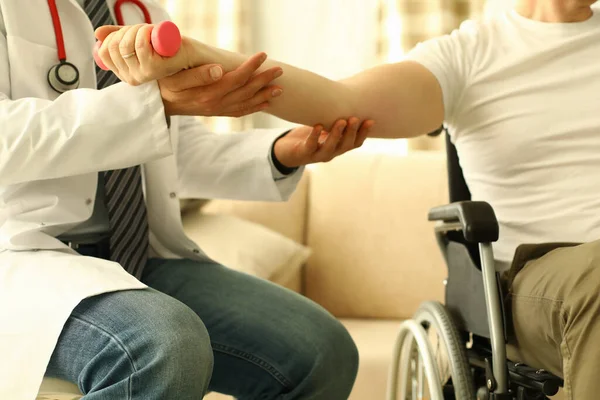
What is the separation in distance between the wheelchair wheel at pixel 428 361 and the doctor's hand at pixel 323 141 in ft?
1.09

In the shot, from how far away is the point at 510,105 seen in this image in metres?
1.43

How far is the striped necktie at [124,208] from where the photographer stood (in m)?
1.32

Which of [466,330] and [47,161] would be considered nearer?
[47,161]

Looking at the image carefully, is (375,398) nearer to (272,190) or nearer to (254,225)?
(254,225)

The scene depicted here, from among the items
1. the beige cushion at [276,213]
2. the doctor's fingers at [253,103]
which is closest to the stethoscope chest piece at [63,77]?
the doctor's fingers at [253,103]

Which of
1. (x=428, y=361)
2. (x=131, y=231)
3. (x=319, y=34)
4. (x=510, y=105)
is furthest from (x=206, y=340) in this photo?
(x=319, y=34)

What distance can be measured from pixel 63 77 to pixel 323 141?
470mm

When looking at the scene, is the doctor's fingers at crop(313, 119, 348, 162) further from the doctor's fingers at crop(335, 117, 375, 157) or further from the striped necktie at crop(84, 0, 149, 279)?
the striped necktie at crop(84, 0, 149, 279)

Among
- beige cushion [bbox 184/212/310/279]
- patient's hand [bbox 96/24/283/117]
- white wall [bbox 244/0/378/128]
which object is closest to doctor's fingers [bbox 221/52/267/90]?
patient's hand [bbox 96/24/283/117]

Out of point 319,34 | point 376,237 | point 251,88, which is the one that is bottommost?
point 376,237

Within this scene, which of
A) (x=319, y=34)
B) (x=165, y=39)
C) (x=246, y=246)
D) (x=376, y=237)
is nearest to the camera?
(x=165, y=39)

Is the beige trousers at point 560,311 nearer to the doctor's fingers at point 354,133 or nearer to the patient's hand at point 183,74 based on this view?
the doctor's fingers at point 354,133

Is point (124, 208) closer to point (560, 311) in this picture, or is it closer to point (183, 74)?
point (183, 74)

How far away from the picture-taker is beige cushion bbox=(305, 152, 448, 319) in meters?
2.44
